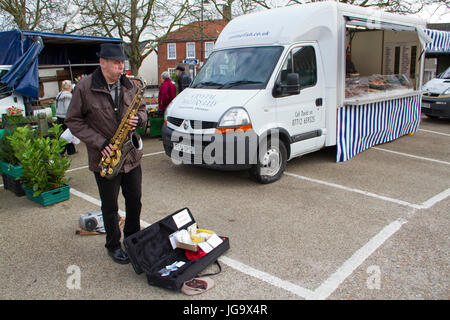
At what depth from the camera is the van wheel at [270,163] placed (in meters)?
5.99

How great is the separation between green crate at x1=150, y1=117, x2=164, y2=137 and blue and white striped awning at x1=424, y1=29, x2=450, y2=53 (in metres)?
6.91

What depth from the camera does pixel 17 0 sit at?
17.8 meters

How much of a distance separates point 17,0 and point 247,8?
10.7m

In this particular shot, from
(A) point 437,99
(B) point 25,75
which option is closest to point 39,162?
(B) point 25,75

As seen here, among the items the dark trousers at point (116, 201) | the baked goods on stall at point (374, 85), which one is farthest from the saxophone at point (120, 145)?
the baked goods on stall at point (374, 85)

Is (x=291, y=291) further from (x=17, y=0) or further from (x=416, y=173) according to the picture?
(x=17, y=0)

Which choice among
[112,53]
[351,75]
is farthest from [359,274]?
[351,75]

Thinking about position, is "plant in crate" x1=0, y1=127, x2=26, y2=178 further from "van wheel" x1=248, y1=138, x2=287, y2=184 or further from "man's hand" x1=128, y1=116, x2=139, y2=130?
"van wheel" x1=248, y1=138, x2=287, y2=184

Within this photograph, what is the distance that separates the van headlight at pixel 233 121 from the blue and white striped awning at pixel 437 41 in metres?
6.54

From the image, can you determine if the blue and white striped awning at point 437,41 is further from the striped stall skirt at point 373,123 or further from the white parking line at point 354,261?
the white parking line at point 354,261

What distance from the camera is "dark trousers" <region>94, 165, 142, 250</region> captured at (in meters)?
3.55

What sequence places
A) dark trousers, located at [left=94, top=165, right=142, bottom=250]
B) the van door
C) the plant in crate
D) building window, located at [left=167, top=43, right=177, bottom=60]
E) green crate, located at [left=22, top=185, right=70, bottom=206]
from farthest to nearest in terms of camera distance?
building window, located at [left=167, top=43, right=177, bottom=60] < the van door < the plant in crate < green crate, located at [left=22, top=185, right=70, bottom=206] < dark trousers, located at [left=94, top=165, right=142, bottom=250]

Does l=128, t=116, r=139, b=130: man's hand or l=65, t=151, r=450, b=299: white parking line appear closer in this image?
l=65, t=151, r=450, b=299: white parking line

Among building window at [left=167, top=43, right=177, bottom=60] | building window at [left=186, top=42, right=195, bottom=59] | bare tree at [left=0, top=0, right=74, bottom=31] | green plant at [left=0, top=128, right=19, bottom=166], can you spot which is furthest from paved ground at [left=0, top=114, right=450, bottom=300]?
building window at [left=167, top=43, right=177, bottom=60]
